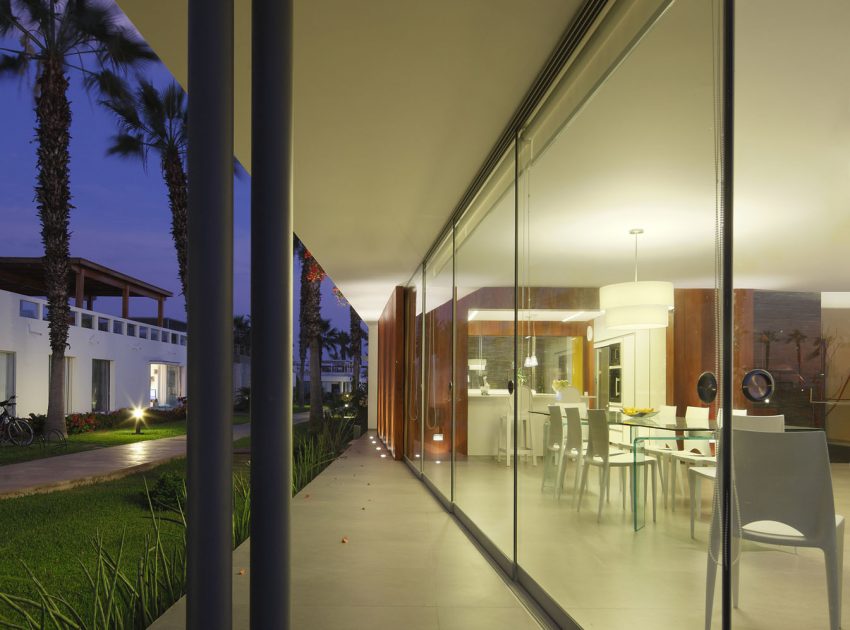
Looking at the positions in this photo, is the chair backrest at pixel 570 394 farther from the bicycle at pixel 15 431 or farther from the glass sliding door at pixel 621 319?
the bicycle at pixel 15 431

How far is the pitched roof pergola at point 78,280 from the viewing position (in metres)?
21.6

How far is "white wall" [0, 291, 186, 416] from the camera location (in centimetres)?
1606

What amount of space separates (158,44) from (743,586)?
2913 millimetres

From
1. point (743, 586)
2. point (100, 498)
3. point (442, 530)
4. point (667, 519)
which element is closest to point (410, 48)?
point (667, 519)

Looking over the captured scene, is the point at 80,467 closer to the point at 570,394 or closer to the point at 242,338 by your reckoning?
the point at 570,394

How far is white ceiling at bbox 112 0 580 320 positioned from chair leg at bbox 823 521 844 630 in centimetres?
206

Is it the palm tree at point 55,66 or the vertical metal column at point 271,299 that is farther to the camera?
the palm tree at point 55,66

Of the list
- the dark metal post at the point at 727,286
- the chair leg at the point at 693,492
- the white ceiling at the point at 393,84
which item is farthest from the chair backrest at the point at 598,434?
the white ceiling at the point at 393,84

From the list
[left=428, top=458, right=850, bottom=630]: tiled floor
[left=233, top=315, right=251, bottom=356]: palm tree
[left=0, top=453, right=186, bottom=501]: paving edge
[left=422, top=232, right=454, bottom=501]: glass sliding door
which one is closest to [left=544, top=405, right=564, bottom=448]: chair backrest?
[left=428, top=458, right=850, bottom=630]: tiled floor

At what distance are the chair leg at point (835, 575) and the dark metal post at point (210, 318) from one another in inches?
60.2

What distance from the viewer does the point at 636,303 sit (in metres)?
2.29

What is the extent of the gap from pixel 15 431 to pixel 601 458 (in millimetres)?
13872

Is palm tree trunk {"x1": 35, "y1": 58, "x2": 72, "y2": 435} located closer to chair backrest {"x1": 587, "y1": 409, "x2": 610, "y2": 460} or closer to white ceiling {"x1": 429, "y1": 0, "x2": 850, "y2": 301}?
white ceiling {"x1": 429, "y1": 0, "x2": 850, "y2": 301}

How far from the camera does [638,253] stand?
2.39 metres
